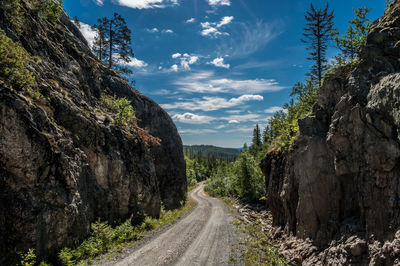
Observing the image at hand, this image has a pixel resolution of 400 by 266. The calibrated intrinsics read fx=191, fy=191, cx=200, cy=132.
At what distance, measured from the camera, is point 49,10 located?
1647 cm

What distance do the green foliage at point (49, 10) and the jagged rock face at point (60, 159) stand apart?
0.72m

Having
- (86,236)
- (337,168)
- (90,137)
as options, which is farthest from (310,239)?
(90,137)

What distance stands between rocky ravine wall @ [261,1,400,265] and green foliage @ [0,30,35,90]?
51.1 ft

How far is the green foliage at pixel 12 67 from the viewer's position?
8.83m

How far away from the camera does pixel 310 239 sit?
1023 centimetres

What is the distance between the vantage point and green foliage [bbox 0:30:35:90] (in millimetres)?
8828

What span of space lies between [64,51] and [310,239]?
78.5ft

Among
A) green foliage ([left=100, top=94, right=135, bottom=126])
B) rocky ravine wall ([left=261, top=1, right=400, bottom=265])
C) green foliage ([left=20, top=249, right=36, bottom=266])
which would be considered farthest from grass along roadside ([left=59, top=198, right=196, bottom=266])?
rocky ravine wall ([left=261, top=1, right=400, bottom=265])

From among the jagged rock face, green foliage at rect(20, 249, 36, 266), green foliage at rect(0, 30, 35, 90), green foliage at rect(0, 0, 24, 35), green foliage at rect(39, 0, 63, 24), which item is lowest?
green foliage at rect(20, 249, 36, 266)

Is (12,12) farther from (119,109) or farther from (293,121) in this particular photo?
(293,121)

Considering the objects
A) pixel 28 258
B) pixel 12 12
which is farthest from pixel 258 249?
pixel 12 12

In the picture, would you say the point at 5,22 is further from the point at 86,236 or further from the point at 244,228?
the point at 244,228

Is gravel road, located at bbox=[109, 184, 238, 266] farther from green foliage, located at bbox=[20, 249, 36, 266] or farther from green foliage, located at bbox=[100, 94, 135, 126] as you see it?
green foliage, located at bbox=[100, 94, 135, 126]

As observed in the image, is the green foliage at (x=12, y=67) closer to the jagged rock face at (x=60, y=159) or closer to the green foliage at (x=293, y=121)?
the jagged rock face at (x=60, y=159)
